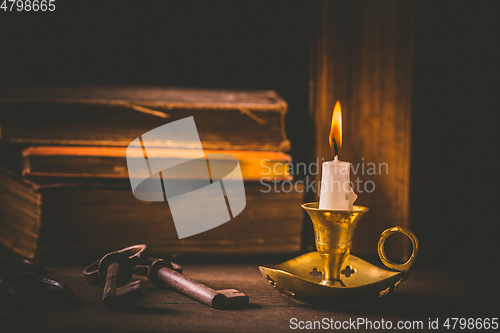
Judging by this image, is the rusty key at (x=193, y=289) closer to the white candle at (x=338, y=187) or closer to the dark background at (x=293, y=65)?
the white candle at (x=338, y=187)

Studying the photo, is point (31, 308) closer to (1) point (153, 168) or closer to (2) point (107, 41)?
(1) point (153, 168)

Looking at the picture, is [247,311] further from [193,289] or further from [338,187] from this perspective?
[338,187]

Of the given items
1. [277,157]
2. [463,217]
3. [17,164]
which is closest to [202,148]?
[277,157]

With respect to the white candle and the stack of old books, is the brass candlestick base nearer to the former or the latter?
the white candle

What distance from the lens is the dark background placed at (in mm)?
1056

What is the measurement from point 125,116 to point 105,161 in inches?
5.4

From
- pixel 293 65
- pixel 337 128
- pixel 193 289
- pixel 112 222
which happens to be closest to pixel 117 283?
pixel 193 289

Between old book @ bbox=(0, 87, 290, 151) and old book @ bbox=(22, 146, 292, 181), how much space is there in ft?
0.10

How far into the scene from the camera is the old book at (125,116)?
3.44 ft

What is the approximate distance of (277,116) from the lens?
45.6 inches

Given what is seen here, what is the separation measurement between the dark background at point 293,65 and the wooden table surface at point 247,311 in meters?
0.25

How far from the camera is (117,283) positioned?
718 millimetres

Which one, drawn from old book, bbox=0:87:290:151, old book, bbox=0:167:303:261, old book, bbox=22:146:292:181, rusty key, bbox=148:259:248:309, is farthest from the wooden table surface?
old book, bbox=0:87:290:151

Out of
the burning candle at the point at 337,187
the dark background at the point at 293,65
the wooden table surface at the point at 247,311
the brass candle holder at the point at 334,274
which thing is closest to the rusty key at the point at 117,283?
the wooden table surface at the point at 247,311
